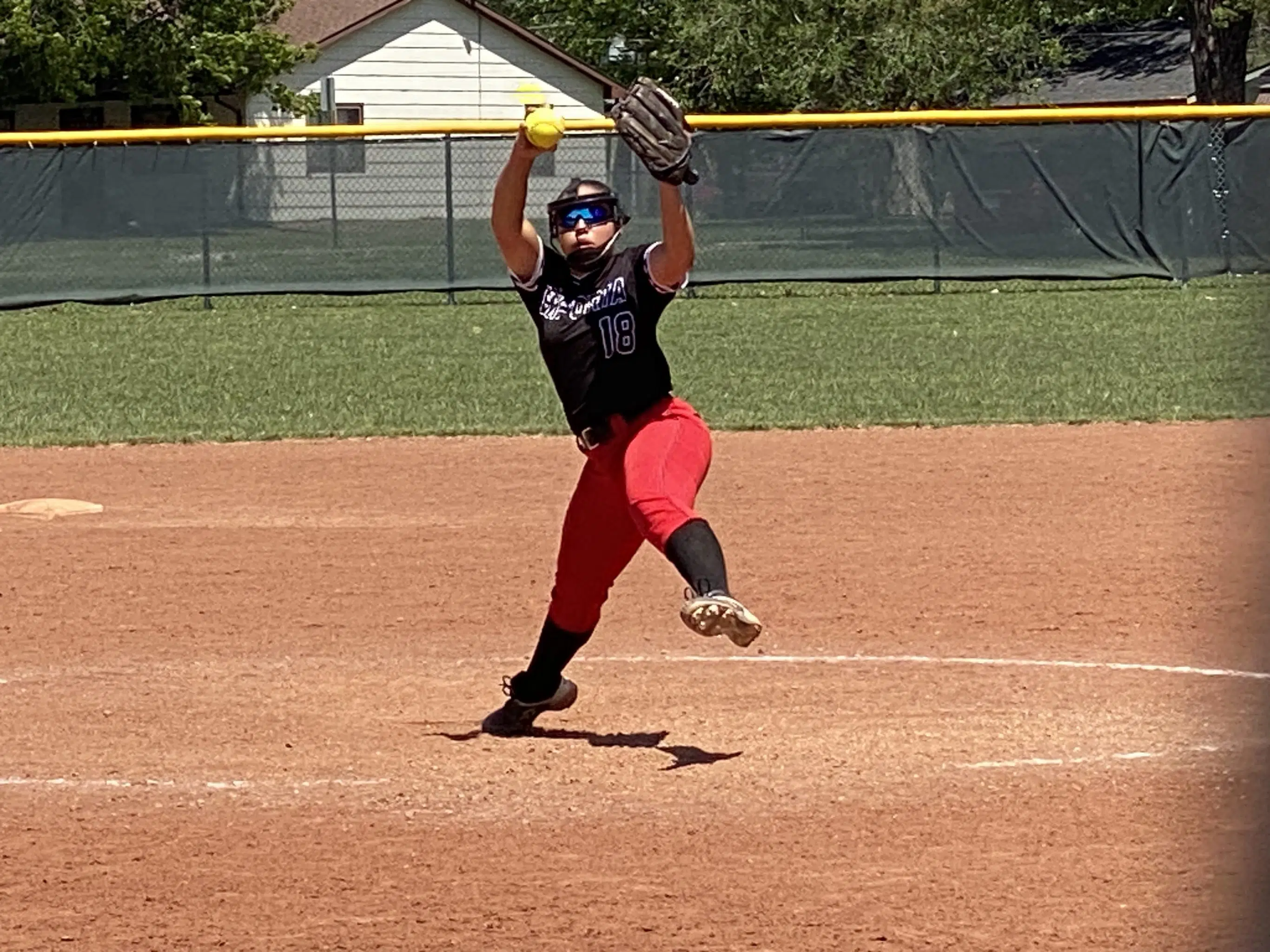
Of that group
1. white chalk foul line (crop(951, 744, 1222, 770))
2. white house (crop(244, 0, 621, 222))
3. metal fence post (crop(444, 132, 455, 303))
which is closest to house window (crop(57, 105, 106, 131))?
white house (crop(244, 0, 621, 222))

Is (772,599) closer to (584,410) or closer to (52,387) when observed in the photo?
(584,410)

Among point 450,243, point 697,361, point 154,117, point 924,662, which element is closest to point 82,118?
point 154,117

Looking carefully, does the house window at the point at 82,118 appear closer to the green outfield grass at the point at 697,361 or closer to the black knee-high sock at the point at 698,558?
the green outfield grass at the point at 697,361

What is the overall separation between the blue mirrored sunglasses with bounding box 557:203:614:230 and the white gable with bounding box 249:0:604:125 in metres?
31.7

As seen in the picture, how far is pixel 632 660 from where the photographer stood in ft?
25.5

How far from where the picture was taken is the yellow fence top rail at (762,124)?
2267 cm

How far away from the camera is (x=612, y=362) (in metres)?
6.16

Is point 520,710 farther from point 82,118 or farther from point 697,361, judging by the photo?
point 82,118

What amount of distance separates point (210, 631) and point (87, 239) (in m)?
15.2

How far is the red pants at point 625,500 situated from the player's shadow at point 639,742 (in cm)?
36

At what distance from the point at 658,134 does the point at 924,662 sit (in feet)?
8.01

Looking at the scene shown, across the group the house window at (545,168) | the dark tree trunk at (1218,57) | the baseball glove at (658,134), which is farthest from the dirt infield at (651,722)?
the dark tree trunk at (1218,57)

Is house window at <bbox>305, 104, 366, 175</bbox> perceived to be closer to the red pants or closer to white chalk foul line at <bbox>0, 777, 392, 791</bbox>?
the red pants

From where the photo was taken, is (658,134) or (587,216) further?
(587,216)
